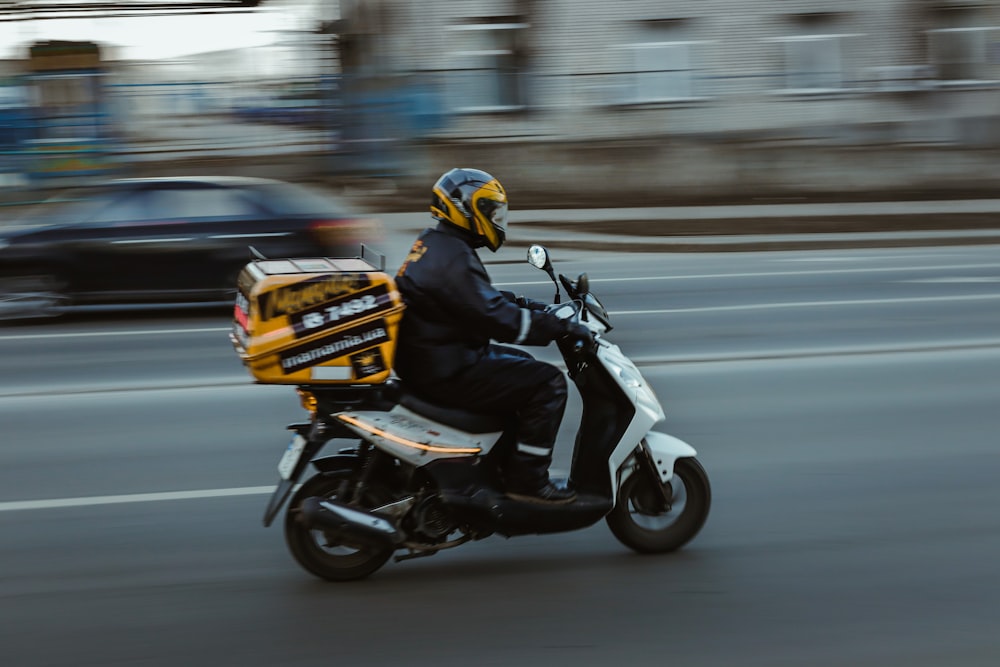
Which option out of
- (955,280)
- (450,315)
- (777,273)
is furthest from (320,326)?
(777,273)

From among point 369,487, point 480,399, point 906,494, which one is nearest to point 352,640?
point 369,487

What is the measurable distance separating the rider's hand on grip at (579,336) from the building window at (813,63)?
1004 inches

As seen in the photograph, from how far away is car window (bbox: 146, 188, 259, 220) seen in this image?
1295cm

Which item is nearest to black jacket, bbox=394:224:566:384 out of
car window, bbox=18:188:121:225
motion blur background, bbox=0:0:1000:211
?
car window, bbox=18:188:121:225

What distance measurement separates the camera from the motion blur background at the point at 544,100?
25422 millimetres

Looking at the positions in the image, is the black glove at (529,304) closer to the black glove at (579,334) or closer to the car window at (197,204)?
the black glove at (579,334)

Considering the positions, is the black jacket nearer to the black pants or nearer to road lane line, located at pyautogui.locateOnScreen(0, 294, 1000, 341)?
the black pants

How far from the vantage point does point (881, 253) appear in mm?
18109

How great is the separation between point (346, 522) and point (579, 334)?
43.5 inches

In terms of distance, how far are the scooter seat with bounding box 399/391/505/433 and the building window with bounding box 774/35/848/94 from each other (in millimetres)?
25548

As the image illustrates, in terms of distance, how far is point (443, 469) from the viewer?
491cm

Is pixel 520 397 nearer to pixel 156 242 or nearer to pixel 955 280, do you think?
pixel 156 242

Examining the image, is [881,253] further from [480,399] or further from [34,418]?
[480,399]

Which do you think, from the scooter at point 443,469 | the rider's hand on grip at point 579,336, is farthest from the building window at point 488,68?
the rider's hand on grip at point 579,336
